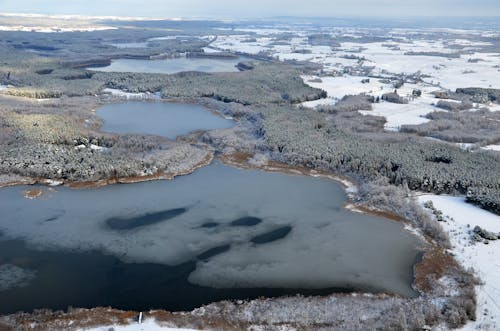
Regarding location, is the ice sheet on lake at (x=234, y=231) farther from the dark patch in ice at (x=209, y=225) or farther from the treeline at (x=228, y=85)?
the treeline at (x=228, y=85)

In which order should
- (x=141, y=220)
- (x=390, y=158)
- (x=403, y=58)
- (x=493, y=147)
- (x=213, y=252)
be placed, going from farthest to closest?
(x=403, y=58) < (x=493, y=147) < (x=390, y=158) < (x=141, y=220) < (x=213, y=252)

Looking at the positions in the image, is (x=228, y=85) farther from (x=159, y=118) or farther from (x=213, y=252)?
(x=213, y=252)

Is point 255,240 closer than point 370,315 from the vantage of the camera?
No

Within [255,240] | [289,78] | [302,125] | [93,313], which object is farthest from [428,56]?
[93,313]

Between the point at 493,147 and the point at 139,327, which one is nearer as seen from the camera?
the point at 139,327

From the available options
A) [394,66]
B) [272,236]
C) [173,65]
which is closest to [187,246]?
[272,236]

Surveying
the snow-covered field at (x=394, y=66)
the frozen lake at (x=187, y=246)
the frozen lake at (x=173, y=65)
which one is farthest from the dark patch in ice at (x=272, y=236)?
the frozen lake at (x=173, y=65)

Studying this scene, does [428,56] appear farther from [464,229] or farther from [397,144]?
[464,229]
